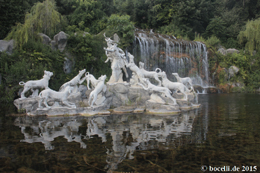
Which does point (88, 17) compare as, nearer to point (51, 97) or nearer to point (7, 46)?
point (7, 46)

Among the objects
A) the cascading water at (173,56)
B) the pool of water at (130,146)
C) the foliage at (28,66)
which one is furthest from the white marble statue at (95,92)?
the cascading water at (173,56)

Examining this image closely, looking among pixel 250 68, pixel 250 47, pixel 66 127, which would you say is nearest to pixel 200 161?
pixel 66 127

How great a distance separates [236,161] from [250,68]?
28578mm

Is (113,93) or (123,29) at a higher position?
(123,29)

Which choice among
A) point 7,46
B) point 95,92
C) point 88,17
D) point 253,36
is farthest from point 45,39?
point 253,36

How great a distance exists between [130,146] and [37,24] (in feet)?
53.8

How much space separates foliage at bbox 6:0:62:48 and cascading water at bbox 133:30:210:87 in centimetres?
894

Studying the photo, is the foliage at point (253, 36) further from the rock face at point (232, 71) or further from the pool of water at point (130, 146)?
the pool of water at point (130, 146)

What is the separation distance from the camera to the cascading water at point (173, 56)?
23500 millimetres

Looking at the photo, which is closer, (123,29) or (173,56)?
(123,29)

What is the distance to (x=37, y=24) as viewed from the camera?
1788cm

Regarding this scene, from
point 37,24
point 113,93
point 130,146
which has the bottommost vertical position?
point 130,146

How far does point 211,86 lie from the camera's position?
2666 centimetres

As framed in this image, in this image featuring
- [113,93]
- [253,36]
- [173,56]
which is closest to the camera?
[113,93]
